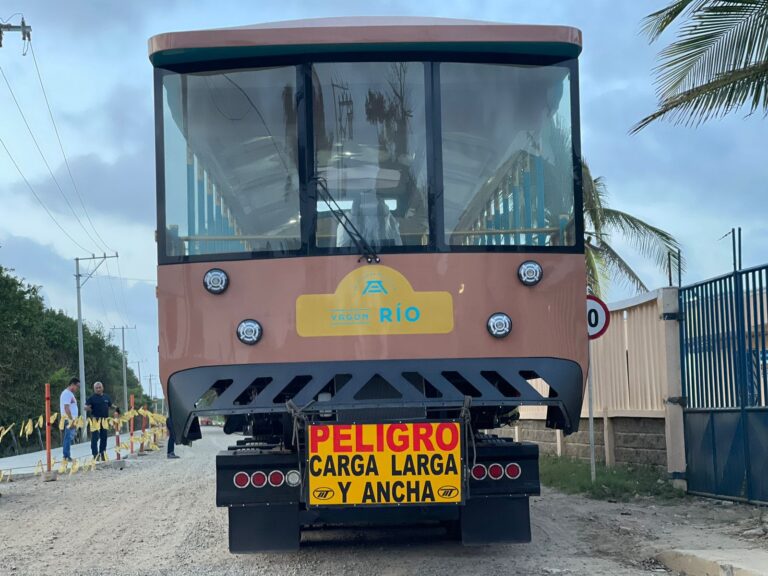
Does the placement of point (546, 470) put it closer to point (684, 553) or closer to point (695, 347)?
point (695, 347)

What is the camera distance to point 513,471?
6.80 m

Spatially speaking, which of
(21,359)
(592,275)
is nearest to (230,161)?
(592,275)

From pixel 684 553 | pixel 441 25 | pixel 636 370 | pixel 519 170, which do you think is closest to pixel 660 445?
pixel 636 370

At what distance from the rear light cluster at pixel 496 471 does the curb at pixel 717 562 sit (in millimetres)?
1208

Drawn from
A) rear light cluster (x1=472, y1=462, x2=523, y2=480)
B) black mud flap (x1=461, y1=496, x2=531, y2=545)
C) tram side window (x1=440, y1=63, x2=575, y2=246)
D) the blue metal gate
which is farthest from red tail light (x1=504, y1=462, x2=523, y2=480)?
the blue metal gate

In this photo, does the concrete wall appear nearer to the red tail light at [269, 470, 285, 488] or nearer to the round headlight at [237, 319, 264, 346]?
the red tail light at [269, 470, 285, 488]

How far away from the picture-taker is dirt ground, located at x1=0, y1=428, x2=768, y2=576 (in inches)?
280

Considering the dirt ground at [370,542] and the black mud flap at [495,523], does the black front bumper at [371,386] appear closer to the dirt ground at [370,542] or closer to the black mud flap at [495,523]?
the black mud flap at [495,523]

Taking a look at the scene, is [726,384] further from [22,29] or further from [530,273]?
[22,29]

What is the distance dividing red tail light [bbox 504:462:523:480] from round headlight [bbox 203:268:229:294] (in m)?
2.17

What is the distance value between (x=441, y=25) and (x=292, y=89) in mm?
1080

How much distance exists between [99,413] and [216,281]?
13746mm

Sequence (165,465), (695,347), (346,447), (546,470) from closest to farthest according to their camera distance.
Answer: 1. (346,447)
2. (695,347)
3. (546,470)
4. (165,465)

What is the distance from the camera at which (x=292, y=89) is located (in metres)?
6.97
